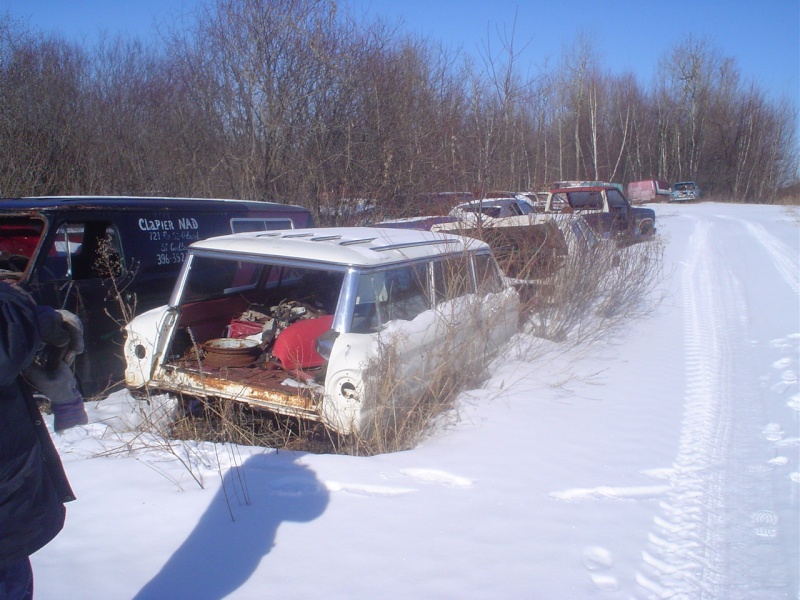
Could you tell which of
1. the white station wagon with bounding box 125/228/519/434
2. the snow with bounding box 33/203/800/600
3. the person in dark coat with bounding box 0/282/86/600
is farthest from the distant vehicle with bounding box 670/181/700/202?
the person in dark coat with bounding box 0/282/86/600

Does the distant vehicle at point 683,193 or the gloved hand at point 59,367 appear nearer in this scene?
the gloved hand at point 59,367

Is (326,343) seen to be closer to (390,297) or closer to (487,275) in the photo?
(390,297)

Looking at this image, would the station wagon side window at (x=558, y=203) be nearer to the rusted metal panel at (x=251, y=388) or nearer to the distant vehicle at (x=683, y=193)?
the rusted metal panel at (x=251, y=388)

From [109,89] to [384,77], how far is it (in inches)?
314

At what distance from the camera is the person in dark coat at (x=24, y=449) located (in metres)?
2.04

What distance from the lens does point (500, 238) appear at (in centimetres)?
705

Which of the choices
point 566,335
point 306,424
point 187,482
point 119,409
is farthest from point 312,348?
point 566,335

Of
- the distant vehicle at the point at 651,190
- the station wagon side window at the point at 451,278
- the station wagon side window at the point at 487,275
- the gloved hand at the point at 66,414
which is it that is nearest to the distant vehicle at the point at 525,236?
the station wagon side window at the point at 487,275

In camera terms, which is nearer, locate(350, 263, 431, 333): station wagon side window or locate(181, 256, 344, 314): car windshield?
locate(350, 263, 431, 333): station wagon side window

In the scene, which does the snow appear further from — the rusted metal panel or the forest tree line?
the forest tree line

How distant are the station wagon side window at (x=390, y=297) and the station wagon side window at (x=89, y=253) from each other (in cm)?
245

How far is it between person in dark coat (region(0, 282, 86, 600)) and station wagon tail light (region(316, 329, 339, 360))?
2.10 m

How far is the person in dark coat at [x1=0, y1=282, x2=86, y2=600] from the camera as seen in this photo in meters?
2.04

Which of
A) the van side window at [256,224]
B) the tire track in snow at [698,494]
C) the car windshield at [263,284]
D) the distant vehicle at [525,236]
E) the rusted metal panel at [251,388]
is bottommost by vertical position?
the tire track in snow at [698,494]
